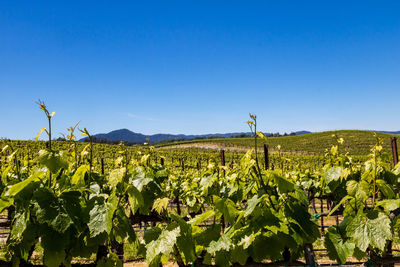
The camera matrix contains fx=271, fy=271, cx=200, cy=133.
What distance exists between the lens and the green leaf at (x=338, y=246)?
1.80 m

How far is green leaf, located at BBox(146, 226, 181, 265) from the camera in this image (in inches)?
62.0

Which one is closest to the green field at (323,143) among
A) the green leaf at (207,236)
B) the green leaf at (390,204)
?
the green leaf at (390,204)

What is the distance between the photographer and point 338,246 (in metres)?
1.84

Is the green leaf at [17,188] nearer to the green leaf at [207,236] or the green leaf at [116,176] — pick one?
the green leaf at [116,176]

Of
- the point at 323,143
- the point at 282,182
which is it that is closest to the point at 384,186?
the point at 282,182

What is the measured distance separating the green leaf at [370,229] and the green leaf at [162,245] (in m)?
1.16

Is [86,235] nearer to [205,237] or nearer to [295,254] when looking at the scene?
[205,237]

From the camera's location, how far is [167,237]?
163 centimetres

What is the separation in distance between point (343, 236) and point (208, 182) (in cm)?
170

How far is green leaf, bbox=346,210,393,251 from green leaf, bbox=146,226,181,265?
116 centimetres

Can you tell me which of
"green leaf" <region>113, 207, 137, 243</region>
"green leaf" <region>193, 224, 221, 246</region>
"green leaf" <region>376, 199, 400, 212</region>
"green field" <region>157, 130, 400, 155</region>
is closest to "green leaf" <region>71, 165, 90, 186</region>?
"green leaf" <region>113, 207, 137, 243</region>

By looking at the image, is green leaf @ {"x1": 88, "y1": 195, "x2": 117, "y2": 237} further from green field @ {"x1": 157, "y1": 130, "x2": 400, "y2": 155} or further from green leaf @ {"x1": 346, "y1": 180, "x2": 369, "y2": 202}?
green field @ {"x1": 157, "y1": 130, "x2": 400, "y2": 155}

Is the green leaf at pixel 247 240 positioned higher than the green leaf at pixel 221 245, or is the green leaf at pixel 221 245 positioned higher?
the green leaf at pixel 247 240

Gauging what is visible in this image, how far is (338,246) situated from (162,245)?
119 cm
